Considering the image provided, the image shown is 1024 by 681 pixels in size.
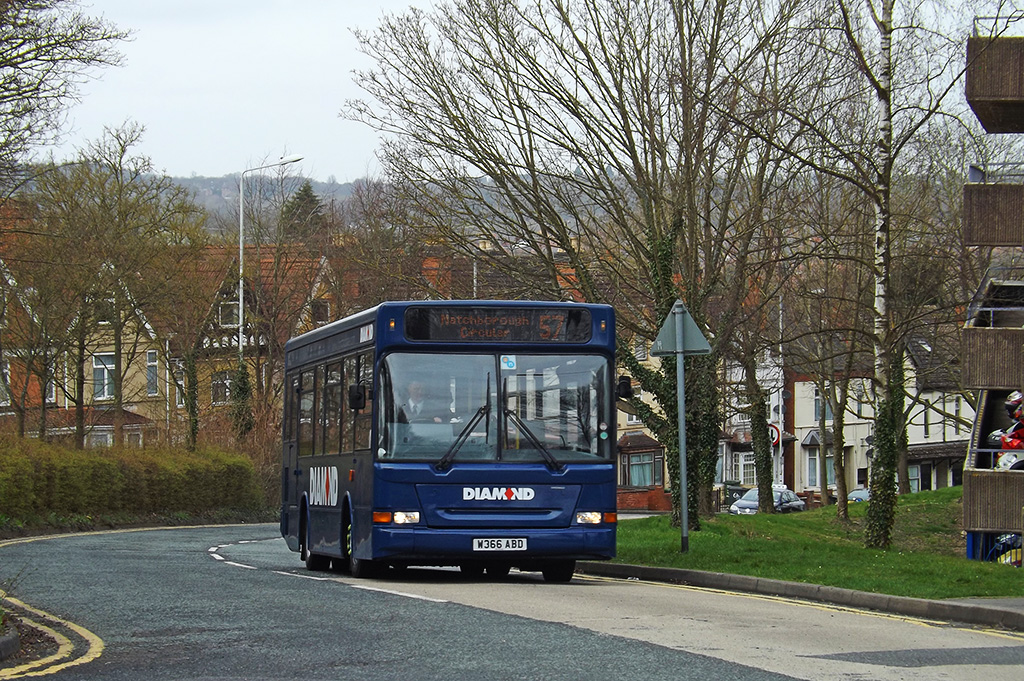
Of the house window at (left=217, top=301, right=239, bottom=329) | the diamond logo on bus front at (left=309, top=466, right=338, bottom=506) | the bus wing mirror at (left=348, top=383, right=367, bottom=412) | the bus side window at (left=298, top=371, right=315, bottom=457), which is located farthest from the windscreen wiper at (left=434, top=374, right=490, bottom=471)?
the house window at (left=217, top=301, right=239, bottom=329)

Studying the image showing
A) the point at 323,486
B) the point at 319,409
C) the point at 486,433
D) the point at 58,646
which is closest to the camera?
the point at 58,646

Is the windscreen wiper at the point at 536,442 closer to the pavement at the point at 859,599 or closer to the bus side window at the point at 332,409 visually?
the pavement at the point at 859,599

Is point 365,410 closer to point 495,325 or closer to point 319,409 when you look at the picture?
point 495,325

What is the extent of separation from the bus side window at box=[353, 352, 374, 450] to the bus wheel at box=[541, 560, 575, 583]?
8.70ft

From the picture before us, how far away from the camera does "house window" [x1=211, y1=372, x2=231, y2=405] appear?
60256 millimetres

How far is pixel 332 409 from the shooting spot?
62.1 ft

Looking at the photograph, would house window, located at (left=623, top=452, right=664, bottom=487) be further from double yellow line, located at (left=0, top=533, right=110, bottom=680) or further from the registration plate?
double yellow line, located at (left=0, top=533, right=110, bottom=680)

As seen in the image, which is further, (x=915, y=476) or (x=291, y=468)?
(x=915, y=476)

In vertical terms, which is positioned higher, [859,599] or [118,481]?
[118,481]

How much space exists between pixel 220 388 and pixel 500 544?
50.5 meters

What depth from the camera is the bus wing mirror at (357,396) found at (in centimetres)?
1664

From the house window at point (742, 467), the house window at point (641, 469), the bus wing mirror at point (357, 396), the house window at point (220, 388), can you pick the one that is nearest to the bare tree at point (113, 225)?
the house window at point (220, 388)

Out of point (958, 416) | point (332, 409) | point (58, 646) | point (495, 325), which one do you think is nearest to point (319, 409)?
point (332, 409)

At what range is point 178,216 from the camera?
48969 millimetres
